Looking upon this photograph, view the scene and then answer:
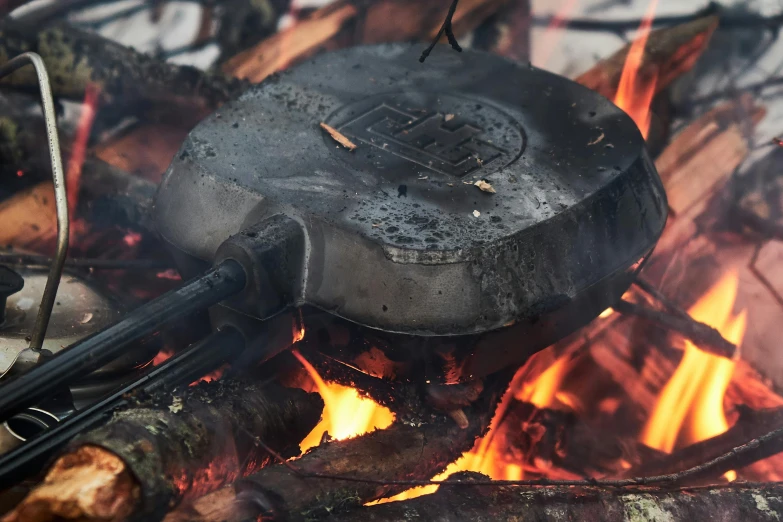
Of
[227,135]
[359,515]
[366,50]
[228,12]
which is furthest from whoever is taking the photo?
[228,12]

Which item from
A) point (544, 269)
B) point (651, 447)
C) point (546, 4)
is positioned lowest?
point (651, 447)

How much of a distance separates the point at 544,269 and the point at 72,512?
125cm

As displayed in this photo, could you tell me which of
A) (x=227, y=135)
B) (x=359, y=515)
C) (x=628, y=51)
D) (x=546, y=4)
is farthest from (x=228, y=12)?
(x=359, y=515)

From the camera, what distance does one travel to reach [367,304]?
2.10 m

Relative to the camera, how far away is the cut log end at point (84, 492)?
1585 millimetres

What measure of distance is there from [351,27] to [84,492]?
332cm

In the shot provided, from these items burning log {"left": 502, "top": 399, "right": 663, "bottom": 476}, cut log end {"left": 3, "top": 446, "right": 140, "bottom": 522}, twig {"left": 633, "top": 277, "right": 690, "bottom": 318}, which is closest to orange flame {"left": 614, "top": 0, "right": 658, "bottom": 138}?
twig {"left": 633, "top": 277, "right": 690, "bottom": 318}

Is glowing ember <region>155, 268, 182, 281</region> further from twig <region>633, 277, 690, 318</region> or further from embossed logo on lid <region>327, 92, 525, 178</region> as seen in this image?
twig <region>633, 277, 690, 318</region>

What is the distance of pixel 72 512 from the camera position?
1.58m

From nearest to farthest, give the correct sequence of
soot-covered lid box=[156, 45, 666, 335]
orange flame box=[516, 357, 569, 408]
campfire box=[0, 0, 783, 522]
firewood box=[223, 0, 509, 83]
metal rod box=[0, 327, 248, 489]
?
metal rod box=[0, 327, 248, 489]
campfire box=[0, 0, 783, 522]
soot-covered lid box=[156, 45, 666, 335]
orange flame box=[516, 357, 569, 408]
firewood box=[223, 0, 509, 83]

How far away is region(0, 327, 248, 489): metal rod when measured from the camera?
1.71m

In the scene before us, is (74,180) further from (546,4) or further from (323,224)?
(546,4)

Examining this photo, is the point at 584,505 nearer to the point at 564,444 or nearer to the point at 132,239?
the point at 564,444

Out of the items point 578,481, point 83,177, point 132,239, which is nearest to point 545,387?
point 578,481
